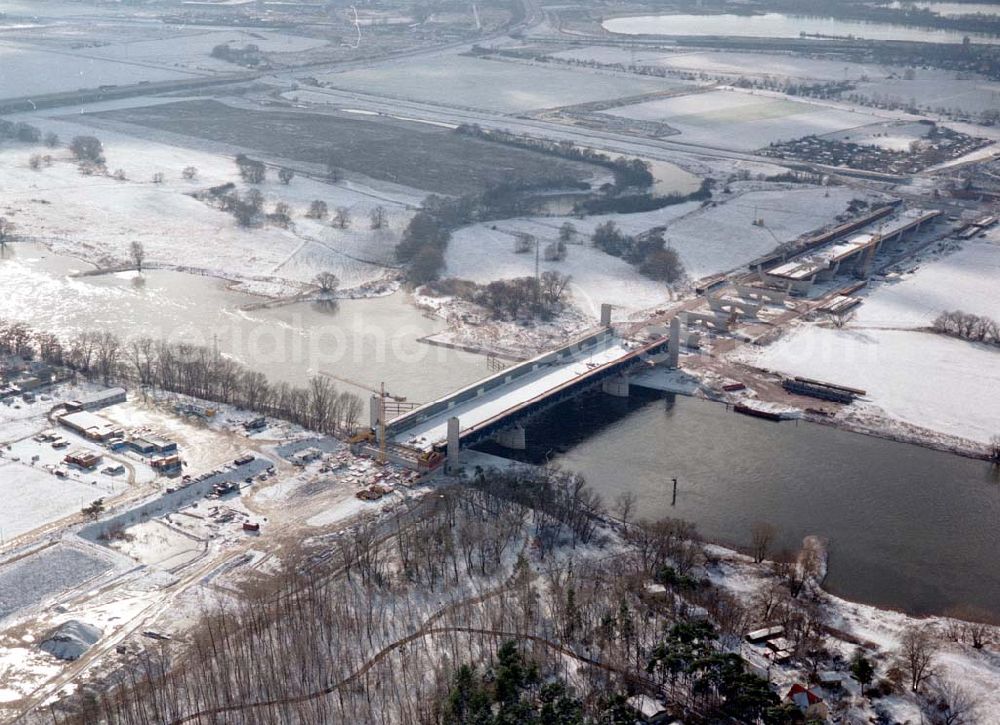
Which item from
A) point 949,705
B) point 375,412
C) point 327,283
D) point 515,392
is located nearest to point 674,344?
point 515,392

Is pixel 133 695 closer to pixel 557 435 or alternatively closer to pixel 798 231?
pixel 557 435

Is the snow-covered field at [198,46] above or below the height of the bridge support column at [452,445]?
above

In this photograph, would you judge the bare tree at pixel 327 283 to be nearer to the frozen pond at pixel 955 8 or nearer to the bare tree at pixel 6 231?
the bare tree at pixel 6 231

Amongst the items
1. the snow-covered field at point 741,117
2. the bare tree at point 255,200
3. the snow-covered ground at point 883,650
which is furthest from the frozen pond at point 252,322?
the snow-covered field at point 741,117

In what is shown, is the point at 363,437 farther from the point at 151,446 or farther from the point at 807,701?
the point at 807,701

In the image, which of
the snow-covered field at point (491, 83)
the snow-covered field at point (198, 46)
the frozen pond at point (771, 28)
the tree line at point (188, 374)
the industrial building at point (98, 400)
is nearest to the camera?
the tree line at point (188, 374)

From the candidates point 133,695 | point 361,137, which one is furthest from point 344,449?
point 361,137

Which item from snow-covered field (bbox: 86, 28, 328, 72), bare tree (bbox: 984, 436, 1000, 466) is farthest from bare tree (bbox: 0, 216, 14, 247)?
snow-covered field (bbox: 86, 28, 328, 72)
